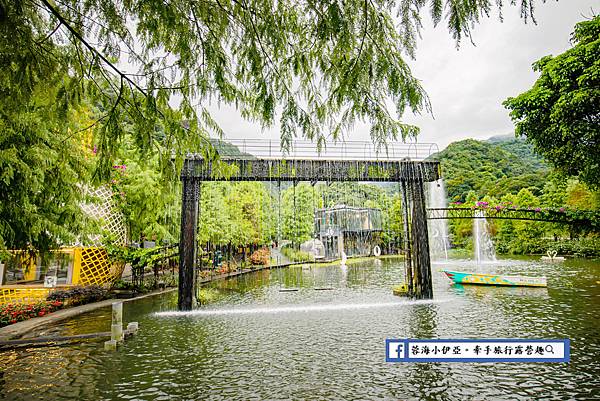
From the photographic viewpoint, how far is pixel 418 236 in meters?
10.2

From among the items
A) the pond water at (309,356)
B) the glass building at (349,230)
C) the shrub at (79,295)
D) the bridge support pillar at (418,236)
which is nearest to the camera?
the pond water at (309,356)

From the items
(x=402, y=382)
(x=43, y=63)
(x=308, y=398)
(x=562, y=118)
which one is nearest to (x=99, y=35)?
(x=43, y=63)

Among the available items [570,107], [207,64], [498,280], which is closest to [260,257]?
[498,280]

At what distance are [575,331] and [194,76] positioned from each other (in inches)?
329

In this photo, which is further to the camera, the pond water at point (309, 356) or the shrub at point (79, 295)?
the shrub at point (79, 295)

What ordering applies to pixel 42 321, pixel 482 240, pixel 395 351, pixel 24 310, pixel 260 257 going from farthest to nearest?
pixel 482 240
pixel 260 257
pixel 24 310
pixel 42 321
pixel 395 351

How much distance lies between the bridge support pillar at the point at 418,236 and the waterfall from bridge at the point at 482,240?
22.2 m

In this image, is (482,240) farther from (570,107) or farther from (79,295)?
(79,295)

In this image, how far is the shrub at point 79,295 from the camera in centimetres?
1043

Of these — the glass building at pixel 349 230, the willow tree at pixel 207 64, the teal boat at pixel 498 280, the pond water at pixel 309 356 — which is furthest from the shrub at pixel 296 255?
the willow tree at pixel 207 64

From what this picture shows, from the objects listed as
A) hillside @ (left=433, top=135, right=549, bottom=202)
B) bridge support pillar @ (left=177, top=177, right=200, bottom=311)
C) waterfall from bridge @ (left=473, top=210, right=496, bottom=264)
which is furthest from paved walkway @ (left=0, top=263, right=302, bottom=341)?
hillside @ (left=433, top=135, right=549, bottom=202)

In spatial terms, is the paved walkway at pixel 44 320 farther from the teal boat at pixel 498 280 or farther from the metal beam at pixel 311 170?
the teal boat at pixel 498 280

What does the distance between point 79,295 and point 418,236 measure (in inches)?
422

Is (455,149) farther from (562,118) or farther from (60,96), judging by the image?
(60,96)
